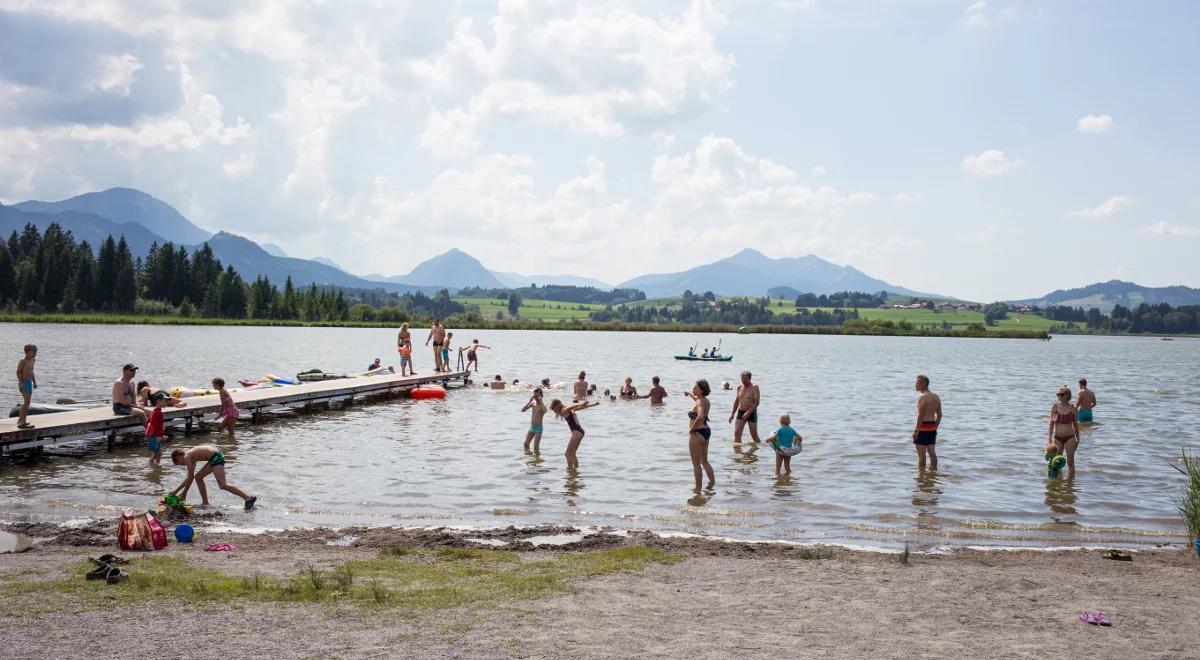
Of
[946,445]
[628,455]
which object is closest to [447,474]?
[628,455]

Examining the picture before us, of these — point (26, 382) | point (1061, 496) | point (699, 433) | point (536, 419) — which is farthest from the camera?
point (536, 419)

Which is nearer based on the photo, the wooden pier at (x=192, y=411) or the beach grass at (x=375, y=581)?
the beach grass at (x=375, y=581)

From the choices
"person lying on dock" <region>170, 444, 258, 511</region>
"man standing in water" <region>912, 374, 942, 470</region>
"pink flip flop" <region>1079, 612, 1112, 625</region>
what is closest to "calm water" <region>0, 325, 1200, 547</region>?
"person lying on dock" <region>170, 444, 258, 511</region>

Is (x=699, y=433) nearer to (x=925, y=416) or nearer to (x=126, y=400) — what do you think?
(x=925, y=416)

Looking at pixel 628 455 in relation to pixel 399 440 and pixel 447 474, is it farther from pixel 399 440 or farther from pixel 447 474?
pixel 399 440

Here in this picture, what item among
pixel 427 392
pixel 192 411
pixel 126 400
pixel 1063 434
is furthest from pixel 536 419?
pixel 427 392

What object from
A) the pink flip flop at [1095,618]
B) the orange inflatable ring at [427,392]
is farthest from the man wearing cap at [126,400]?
the pink flip flop at [1095,618]

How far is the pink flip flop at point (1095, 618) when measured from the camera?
847cm

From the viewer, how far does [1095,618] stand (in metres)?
8.55

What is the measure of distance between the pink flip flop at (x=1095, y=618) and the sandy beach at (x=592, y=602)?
0.09 metres

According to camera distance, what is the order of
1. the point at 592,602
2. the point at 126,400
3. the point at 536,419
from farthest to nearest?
the point at 126,400 → the point at 536,419 → the point at 592,602

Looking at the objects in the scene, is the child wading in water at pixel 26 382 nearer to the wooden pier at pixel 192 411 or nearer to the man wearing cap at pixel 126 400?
the wooden pier at pixel 192 411

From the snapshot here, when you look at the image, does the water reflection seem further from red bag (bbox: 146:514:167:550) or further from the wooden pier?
the wooden pier

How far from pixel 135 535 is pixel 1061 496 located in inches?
680
